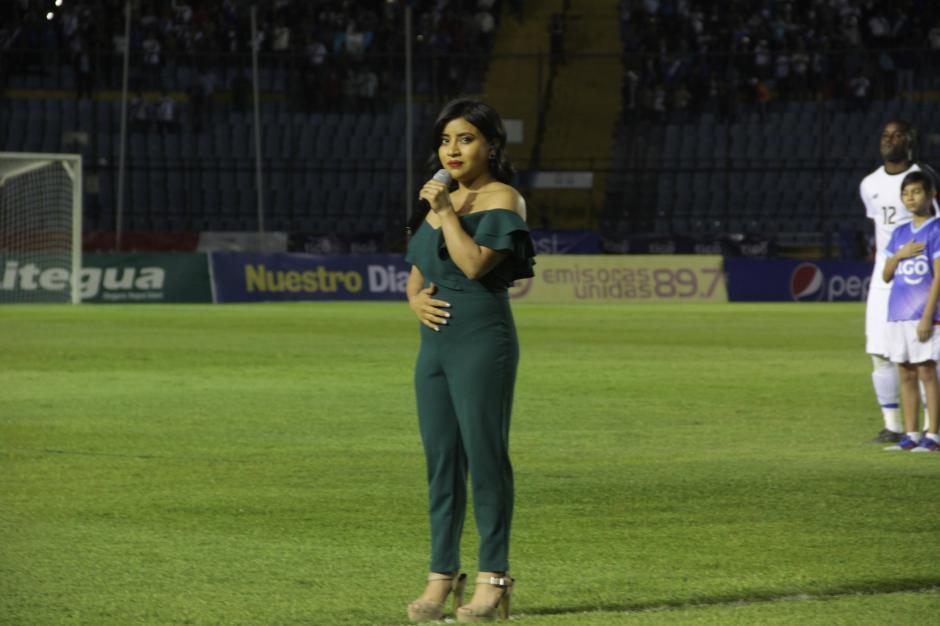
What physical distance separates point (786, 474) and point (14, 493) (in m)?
4.58

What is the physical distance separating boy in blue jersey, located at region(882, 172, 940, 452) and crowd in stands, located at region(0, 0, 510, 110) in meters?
31.9

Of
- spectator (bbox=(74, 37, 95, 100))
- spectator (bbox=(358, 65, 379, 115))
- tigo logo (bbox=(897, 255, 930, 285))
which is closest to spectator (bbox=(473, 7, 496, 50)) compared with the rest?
spectator (bbox=(358, 65, 379, 115))

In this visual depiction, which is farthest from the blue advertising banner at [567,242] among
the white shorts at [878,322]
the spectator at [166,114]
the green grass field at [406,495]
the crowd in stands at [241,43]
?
the white shorts at [878,322]

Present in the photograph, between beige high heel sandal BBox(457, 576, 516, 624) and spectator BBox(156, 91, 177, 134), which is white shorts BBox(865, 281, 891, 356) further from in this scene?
spectator BBox(156, 91, 177, 134)

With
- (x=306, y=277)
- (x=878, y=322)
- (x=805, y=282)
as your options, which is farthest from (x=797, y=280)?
(x=878, y=322)

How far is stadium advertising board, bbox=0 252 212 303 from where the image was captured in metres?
33.5

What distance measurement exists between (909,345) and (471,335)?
21.2 feet

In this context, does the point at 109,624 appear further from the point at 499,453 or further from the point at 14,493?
the point at 14,493

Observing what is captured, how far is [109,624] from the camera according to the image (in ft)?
18.7

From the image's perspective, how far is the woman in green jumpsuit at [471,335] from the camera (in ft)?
17.5

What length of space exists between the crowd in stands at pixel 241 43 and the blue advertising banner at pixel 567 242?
18.0ft

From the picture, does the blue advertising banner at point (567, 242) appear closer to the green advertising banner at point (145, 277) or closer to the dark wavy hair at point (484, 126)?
the green advertising banner at point (145, 277)

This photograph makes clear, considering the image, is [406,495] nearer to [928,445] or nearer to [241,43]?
[928,445]

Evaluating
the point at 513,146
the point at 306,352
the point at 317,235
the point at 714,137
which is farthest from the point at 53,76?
the point at 306,352
